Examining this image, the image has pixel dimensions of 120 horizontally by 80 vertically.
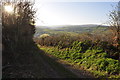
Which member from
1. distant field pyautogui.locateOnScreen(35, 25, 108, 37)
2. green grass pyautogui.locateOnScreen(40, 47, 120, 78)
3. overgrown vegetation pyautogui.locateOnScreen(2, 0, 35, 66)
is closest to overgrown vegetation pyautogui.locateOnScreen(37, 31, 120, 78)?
green grass pyautogui.locateOnScreen(40, 47, 120, 78)

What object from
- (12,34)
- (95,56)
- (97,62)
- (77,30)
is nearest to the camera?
(12,34)

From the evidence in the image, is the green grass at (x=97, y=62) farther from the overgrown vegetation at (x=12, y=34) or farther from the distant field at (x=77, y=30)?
Answer: the overgrown vegetation at (x=12, y=34)

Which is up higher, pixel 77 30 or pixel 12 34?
pixel 12 34

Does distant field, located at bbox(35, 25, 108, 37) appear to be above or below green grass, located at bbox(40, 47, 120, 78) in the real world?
Answer: above

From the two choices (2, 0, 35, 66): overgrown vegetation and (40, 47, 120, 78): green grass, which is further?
(40, 47, 120, 78): green grass

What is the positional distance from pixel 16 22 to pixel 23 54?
5.40ft

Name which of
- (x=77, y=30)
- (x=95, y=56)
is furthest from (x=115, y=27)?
(x=77, y=30)

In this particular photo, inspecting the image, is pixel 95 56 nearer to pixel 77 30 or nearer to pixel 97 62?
pixel 97 62

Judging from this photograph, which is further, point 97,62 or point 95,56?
point 95,56

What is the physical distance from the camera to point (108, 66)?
30.1 feet

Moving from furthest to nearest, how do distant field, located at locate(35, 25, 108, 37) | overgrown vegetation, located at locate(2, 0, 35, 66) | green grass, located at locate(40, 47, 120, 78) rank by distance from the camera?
distant field, located at locate(35, 25, 108, 37) < green grass, located at locate(40, 47, 120, 78) < overgrown vegetation, located at locate(2, 0, 35, 66)

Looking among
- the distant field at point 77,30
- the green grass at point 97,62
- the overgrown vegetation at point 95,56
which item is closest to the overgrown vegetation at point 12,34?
the green grass at point 97,62

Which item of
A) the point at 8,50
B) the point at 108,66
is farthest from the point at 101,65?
the point at 8,50

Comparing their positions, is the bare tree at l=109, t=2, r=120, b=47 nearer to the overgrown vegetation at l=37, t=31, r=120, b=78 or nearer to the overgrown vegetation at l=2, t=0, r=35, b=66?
the overgrown vegetation at l=37, t=31, r=120, b=78
